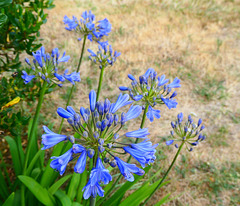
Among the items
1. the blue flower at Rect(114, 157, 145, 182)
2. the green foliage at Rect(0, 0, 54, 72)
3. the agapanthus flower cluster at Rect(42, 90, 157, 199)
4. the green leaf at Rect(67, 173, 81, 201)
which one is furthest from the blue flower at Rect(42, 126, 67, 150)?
the green foliage at Rect(0, 0, 54, 72)

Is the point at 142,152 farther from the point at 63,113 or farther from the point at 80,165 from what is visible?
the point at 63,113

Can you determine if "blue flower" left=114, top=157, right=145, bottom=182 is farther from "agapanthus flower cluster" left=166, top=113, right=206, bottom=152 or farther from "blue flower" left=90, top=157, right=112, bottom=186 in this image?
"agapanthus flower cluster" left=166, top=113, right=206, bottom=152

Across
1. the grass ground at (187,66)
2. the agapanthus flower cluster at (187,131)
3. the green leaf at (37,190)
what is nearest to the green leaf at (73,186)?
the green leaf at (37,190)

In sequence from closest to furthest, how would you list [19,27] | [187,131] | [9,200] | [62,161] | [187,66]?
[62,161], [9,200], [187,131], [19,27], [187,66]

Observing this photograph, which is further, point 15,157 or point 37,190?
point 15,157

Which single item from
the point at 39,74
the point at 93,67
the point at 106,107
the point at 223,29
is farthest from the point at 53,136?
the point at 223,29

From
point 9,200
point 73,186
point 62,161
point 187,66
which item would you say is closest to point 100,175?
point 62,161

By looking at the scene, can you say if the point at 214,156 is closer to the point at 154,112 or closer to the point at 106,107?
the point at 154,112
